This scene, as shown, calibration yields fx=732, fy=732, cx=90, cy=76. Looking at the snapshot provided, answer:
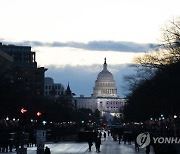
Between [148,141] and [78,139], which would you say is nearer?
[148,141]

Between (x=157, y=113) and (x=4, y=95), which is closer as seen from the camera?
(x=4, y=95)

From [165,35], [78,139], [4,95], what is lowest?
[78,139]

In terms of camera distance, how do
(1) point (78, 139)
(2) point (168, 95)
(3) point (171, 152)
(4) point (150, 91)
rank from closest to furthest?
(3) point (171, 152), (2) point (168, 95), (4) point (150, 91), (1) point (78, 139)

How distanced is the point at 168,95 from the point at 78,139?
43.1 m

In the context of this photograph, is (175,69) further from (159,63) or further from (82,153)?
(82,153)

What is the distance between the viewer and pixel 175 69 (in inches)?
2392

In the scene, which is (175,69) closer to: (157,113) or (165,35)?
(165,35)

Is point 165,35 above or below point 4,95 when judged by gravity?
above

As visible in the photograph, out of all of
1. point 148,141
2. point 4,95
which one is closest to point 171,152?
point 148,141

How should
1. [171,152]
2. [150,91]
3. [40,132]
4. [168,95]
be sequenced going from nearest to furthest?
[40,132]
[171,152]
[168,95]
[150,91]

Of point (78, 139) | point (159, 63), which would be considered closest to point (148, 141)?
point (159, 63)

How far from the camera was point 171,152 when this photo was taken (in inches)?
1674

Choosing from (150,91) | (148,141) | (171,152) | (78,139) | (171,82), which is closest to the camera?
(171,152)

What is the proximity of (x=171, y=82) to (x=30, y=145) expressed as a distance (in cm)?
2611
